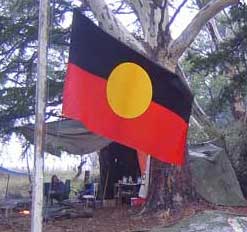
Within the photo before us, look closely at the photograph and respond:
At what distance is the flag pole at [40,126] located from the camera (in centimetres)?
718

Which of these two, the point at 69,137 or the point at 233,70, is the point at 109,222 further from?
the point at 233,70

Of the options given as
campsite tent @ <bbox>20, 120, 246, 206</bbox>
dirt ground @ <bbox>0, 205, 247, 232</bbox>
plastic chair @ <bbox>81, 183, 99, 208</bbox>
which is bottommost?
dirt ground @ <bbox>0, 205, 247, 232</bbox>

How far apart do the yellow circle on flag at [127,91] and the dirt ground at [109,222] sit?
405cm

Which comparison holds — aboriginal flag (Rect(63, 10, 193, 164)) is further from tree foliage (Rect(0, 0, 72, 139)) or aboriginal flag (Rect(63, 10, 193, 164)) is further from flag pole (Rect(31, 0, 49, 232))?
tree foliage (Rect(0, 0, 72, 139))

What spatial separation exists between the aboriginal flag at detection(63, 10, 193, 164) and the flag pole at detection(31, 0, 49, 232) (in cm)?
38

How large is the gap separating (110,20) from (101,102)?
702cm

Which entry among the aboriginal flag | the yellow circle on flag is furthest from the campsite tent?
the yellow circle on flag

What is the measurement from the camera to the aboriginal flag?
7.57 meters

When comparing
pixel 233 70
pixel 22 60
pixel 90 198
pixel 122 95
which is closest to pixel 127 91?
pixel 122 95

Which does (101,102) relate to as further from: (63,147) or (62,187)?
(62,187)

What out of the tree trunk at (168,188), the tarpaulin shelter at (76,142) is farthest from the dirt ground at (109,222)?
the tarpaulin shelter at (76,142)

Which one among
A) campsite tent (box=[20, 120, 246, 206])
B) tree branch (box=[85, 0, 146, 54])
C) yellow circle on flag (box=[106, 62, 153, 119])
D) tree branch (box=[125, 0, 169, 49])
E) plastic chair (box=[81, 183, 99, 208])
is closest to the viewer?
yellow circle on flag (box=[106, 62, 153, 119])

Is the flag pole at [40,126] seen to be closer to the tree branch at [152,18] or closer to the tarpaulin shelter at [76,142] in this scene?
the tarpaulin shelter at [76,142]

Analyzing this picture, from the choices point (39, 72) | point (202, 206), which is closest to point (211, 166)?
point (202, 206)
